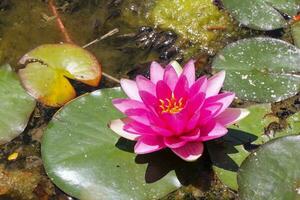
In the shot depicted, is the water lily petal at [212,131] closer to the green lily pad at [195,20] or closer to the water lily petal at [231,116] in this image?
the water lily petal at [231,116]

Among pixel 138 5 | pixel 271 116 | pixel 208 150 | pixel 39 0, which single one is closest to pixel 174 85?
pixel 208 150

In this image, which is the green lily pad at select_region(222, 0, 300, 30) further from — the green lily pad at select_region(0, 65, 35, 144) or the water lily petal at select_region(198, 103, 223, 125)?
the green lily pad at select_region(0, 65, 35, 144)

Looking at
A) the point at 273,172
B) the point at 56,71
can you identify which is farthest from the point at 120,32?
the point at 273,172

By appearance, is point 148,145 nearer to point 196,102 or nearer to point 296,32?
point 196,102

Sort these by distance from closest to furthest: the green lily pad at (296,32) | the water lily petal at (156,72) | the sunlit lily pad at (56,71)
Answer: the water lily petal at (156,72) → the sunlit lily pad at (56,71) → the green lily pad at (296,32)

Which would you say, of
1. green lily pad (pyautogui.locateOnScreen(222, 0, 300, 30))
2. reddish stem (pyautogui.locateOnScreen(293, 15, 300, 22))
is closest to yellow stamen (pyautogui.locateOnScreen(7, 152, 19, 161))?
green lily pad (pyautogui.locateOnScreen(222, 0, 300, 30))

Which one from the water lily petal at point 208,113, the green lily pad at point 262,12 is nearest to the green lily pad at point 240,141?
the water lily petal at point 208,113
